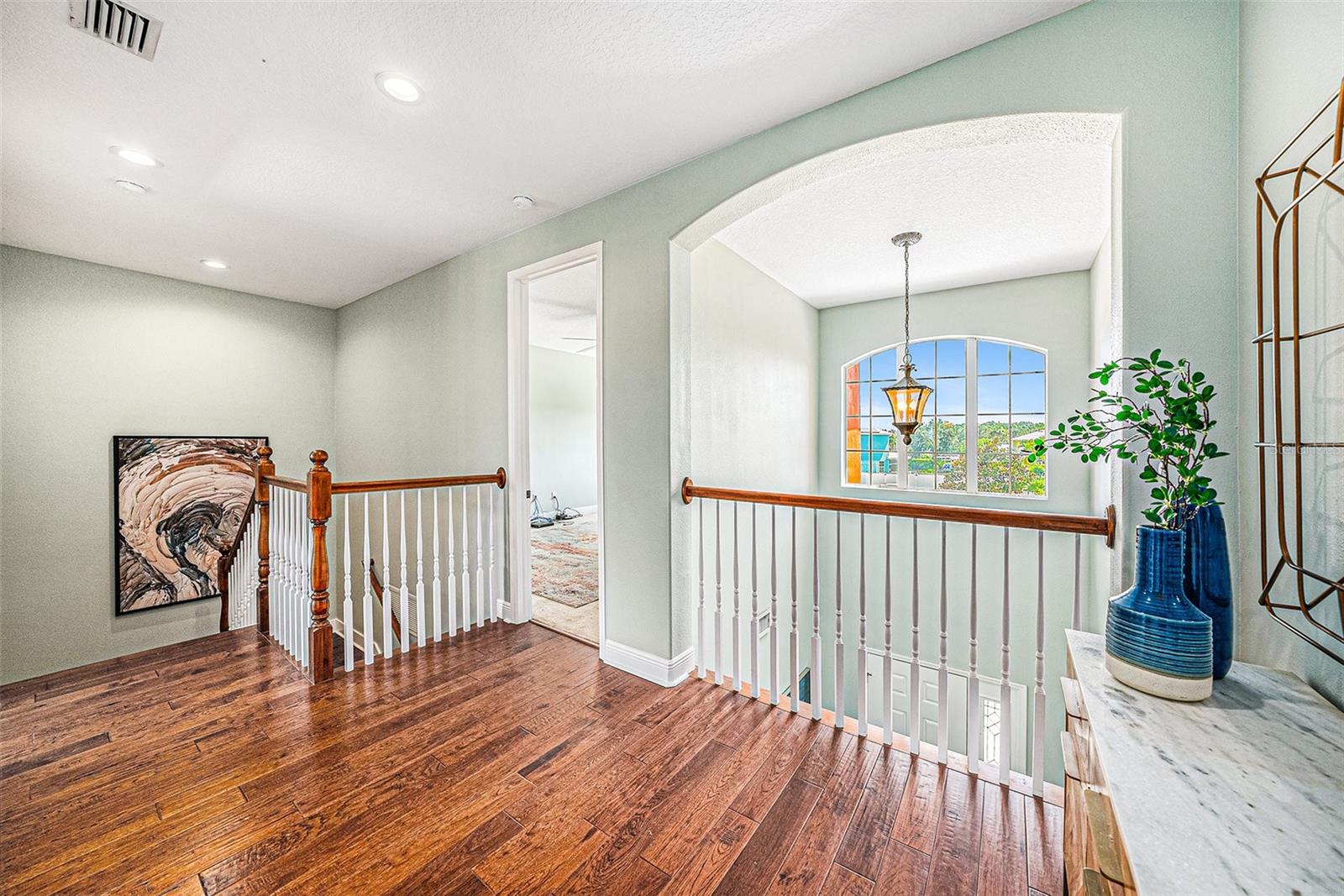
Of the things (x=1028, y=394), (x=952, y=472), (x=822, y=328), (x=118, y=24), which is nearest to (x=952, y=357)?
(x=1028, y=394)

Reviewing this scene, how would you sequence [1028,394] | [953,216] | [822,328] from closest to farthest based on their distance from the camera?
[953,216], [1028,394], [822,328]

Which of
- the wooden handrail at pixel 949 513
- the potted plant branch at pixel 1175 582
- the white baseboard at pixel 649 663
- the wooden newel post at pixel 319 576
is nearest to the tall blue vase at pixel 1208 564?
the potted plant branch at pixel 1175 582

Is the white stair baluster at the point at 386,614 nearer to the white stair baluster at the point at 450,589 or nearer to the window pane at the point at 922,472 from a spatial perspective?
the white stair baluster at the point at 450,589

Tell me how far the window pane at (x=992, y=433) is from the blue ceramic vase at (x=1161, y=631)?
3.89 m

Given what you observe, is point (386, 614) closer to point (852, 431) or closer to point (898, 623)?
point (898, 623)

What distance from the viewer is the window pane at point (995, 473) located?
4445 mm

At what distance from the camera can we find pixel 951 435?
15.6 feet

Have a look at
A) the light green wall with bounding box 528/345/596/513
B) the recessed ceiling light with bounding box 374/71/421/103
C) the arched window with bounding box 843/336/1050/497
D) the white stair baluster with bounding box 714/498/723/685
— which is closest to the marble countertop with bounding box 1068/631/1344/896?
the white stair baluster with bounding box 714/498/723/685

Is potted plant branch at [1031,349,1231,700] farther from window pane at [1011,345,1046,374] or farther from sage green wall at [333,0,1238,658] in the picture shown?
window pane at [1011,345,1046,374]

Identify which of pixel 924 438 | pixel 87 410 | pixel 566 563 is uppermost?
pixel 87 410

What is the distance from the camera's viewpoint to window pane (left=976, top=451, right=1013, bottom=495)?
4445mm

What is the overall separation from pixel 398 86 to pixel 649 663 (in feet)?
8.72

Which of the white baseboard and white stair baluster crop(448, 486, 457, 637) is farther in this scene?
white stair baluster crop(448, 486, 457, 637)

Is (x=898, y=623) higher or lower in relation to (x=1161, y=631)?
lower
